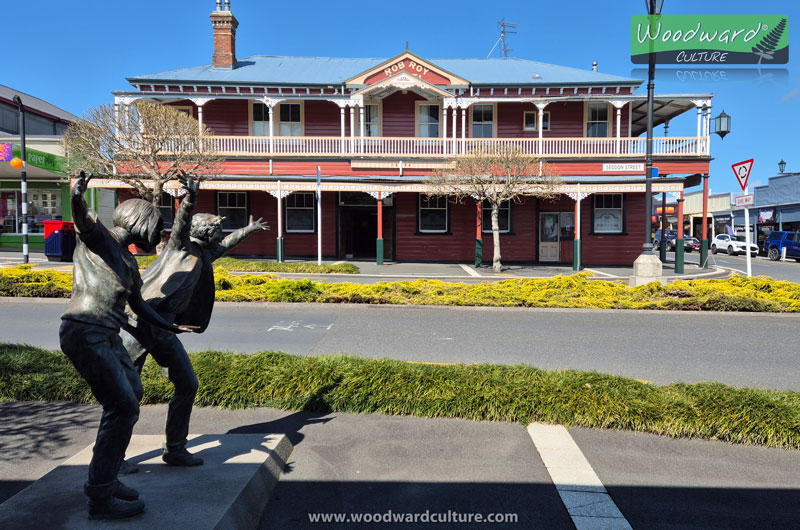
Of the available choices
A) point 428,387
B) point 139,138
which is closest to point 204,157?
point 139,138

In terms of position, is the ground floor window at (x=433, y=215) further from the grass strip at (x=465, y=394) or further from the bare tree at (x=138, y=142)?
the grass strip at (x=465, y=394)

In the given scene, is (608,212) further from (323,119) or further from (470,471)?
(470,471)

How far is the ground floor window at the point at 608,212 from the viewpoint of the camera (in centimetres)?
2380

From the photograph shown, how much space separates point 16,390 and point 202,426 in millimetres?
1967

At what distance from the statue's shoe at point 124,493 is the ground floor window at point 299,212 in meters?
21.6

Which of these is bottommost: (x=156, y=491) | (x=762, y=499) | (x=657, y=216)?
(x=762, y=499)

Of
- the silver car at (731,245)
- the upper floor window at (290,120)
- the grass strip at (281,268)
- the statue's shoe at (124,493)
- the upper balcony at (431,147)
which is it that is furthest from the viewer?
the silver car at (731,245)

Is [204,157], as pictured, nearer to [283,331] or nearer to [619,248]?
[283,331]

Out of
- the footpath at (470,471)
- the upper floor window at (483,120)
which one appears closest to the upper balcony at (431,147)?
the upper floor window at (483,120)

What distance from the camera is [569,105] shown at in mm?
24875

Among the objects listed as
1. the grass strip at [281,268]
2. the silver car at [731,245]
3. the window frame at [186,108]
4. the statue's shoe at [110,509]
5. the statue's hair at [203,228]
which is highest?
the window frame at [186,108]

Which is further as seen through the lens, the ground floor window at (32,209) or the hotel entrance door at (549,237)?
the ground floor window at (32,209)

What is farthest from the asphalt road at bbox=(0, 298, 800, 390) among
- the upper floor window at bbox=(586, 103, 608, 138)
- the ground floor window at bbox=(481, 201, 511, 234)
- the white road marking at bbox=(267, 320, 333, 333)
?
the upper floor window at bbox=(586, 103, 608, 138)

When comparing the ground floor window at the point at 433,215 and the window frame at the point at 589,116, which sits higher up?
the window frame at the point at 589,116
